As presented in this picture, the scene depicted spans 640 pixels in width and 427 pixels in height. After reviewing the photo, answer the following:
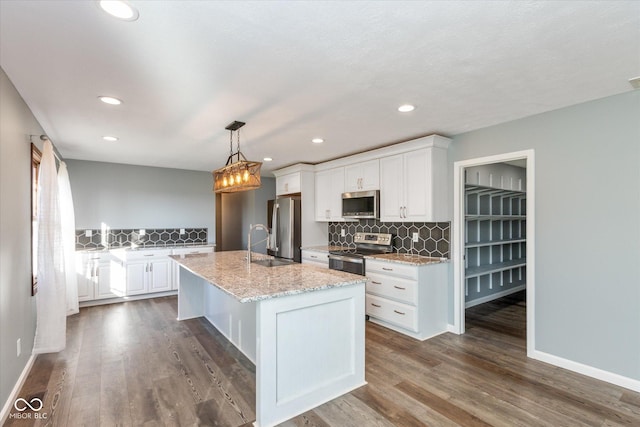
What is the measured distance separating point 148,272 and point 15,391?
2960 millimetres

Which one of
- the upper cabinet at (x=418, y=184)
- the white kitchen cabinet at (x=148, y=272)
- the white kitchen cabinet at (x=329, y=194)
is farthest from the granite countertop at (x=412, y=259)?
the white kitchen cabinet at (x=148, y=272)

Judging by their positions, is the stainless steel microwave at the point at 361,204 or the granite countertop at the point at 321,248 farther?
the granite countertop at the point at 321,248

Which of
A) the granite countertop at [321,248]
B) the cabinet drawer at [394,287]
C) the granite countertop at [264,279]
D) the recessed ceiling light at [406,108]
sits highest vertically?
the recessed ceiling light at [406,108]

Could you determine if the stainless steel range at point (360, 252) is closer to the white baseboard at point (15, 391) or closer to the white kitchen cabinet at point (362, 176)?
the white kitchen cabinet at point (362, 176)

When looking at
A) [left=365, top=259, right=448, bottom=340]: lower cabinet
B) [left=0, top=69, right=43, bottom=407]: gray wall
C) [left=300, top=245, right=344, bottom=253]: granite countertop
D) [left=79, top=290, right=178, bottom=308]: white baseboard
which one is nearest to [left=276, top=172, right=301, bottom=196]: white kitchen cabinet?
[left=300, top=245, right=344, bottom=253]: granite countertop

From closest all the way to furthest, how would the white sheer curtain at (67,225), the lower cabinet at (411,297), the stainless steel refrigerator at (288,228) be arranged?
the lower cabinet at (411,297), the white sheer curtain at (67,225), the stainless steel refrigerator at (288,228)

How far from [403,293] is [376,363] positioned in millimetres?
945

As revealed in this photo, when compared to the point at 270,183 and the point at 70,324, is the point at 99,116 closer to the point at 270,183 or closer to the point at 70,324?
the point at 70,324

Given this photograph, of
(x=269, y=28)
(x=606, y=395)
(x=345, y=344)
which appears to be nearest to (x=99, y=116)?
(x=269, y=28)

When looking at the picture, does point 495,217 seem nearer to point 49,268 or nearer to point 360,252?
point 360,252

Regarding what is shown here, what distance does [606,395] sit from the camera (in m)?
2.36

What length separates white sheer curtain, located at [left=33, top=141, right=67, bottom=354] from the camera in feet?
9.21

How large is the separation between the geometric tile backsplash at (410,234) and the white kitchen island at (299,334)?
71.0 inches

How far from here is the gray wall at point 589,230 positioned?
2451mm
